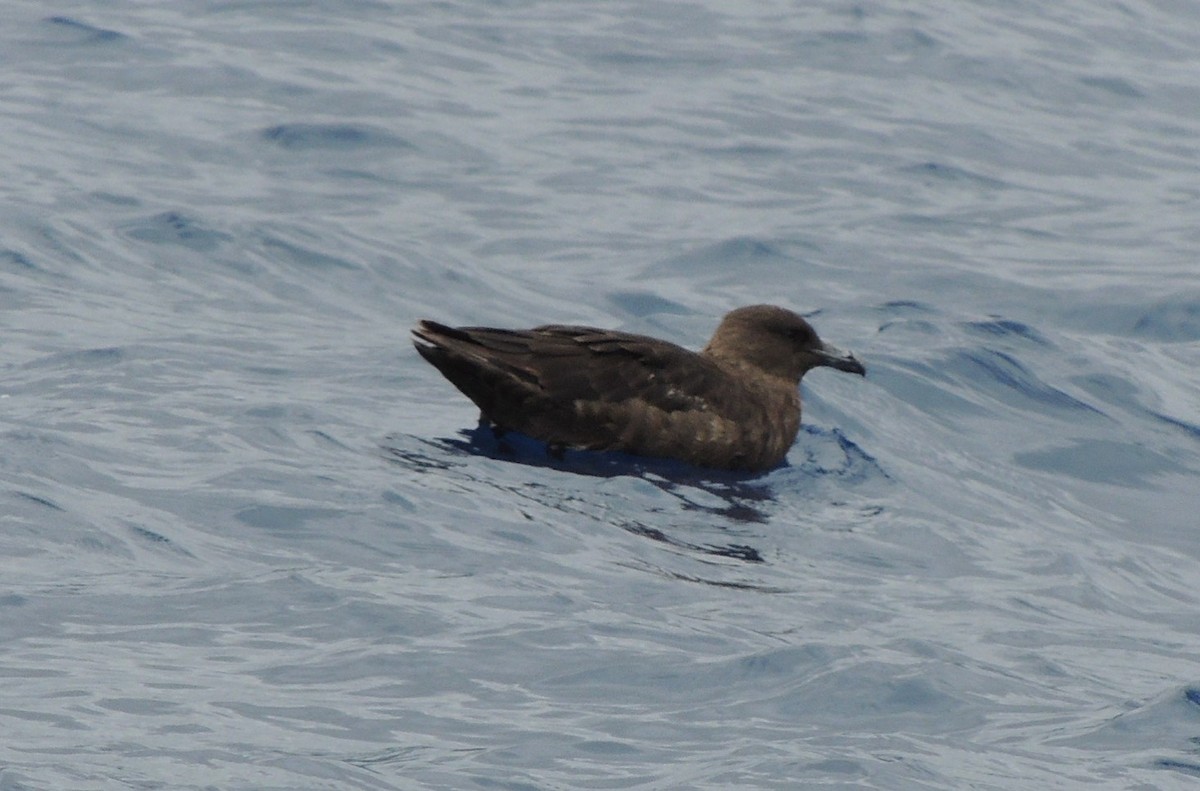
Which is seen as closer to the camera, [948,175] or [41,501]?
[41,501]

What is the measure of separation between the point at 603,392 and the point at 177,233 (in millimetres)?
4019

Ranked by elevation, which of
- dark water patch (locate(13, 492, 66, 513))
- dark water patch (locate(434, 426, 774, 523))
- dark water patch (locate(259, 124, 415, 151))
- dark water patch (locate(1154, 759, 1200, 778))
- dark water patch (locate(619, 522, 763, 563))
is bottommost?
dark water patch (locate(434, 426, 774, 523))

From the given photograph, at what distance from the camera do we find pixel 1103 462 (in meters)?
11.0

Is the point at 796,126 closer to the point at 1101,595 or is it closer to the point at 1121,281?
the point at 1121,281

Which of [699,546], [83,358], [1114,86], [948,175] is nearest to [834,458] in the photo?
[699,546]

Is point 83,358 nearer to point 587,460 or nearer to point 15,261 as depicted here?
point 15,261

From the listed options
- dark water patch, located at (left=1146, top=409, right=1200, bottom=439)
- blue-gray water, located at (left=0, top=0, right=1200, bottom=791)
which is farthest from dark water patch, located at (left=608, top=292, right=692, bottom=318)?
dark water patch, located at (left=1146, top=409, right=1200, bottom=439)

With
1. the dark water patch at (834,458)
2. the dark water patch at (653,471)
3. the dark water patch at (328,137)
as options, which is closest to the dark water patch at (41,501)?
the dark water patch at (653,471)

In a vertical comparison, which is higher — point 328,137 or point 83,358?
point 328,137

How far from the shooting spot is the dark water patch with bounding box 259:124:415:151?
605 inches

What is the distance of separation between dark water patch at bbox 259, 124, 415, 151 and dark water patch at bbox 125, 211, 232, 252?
7.76ft

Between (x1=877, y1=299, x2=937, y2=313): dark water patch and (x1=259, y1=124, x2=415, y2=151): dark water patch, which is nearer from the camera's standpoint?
(x1=877, y1=299, x2=937, y2=313): dark water patch

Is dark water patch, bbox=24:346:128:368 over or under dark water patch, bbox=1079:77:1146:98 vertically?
under

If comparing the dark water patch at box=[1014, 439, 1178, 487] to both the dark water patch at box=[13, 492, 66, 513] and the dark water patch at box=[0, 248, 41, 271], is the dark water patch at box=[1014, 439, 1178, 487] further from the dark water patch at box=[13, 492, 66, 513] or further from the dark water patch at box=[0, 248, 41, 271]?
the dark water patch at box=[0, 248, 41, 271]
